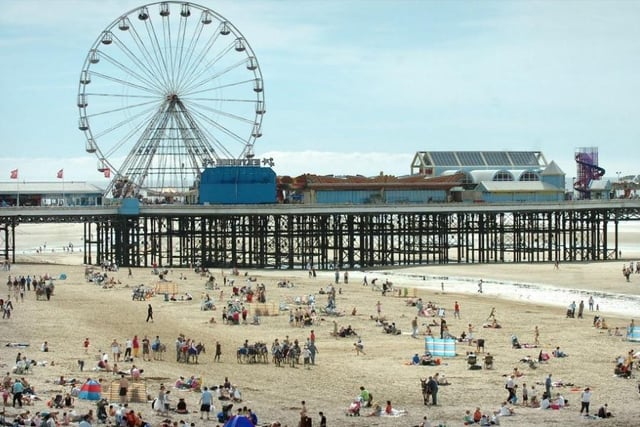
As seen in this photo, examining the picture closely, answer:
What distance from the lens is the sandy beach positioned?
25094 mm

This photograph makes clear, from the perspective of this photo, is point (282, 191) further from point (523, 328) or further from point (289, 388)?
point (289, 388)

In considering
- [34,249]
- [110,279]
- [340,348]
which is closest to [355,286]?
[110,279]

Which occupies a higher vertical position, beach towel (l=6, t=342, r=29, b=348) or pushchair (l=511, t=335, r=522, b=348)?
beach towel (l=6, t=342, r=29, b=348)

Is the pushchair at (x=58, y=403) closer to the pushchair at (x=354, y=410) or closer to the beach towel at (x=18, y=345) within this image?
the pushchair at (x=354, y=410)

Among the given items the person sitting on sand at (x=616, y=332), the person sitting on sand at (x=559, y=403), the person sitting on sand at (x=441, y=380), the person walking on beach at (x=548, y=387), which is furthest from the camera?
the person sitting on sand at (x=616, y=332)

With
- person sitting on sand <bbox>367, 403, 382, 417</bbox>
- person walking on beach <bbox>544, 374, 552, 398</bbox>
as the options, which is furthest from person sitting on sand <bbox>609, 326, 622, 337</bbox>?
person sitting on sand <bbox>367, 403, 382, 417</bbox>

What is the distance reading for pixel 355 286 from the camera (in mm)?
52281

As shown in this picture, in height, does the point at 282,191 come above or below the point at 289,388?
above

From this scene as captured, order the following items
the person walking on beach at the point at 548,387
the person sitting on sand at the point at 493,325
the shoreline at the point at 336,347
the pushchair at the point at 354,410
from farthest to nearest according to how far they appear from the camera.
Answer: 1. the person sitting on sand at the point at 493,325
2. the person walking on beach at the point at 548,387
3. the shoreline at the point at 336,347
4. the pushchair at the point at 354,410

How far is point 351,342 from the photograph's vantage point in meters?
34.2

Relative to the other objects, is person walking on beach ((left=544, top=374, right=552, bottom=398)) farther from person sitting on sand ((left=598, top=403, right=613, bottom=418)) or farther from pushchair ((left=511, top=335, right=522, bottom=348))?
pushchair ((left=511, top=335, right=522, bottom=348))

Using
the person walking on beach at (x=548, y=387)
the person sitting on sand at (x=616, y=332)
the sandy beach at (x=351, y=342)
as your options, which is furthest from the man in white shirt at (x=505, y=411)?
the person sitting on sand at (x=616, y=332)

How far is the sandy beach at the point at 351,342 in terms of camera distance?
82.3 feet

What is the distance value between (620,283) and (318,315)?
18.7 m
